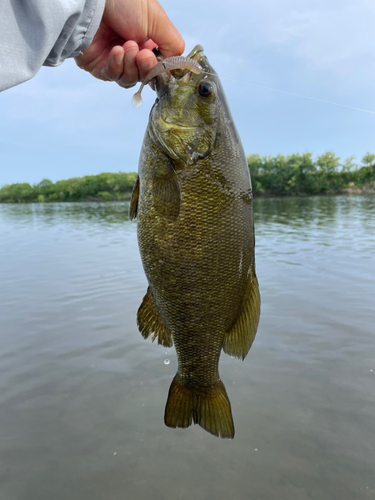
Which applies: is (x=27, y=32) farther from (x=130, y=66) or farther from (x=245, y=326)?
(x=245, y=326)

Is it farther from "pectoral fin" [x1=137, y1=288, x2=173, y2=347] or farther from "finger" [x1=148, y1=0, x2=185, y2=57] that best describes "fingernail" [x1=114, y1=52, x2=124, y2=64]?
"pectoral fin" [x1=137, y1=288, x2=173, y2=347]

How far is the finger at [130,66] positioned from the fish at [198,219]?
12.7 inches

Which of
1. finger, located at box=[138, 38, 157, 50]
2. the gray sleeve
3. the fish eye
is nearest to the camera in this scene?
the gray sleeve

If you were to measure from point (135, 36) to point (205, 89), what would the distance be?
78 cm

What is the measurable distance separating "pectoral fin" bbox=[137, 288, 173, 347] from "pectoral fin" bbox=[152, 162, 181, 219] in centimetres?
61

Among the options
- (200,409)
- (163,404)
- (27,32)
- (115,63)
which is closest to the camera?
(27,32)

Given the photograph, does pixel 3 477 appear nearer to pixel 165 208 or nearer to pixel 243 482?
pixel 243 482

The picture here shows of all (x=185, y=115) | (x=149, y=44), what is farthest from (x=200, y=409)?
(x=149, y=44)

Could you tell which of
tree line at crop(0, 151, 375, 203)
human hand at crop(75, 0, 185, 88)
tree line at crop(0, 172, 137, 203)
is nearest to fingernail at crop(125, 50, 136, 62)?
human hand at crop(75, 0, 185, 88)

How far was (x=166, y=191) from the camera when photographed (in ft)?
6.48

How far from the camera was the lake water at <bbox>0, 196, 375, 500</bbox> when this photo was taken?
12.4ft

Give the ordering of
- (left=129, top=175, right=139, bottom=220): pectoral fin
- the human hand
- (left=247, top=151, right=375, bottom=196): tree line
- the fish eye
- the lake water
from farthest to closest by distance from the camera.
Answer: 1. (left=247, top=151, right=375, bottom=196): tree line
2. the lake water
3. the human hand
4. (left=129, top=175, right=139, bottom=220): pectoral fin
5. the fish eye

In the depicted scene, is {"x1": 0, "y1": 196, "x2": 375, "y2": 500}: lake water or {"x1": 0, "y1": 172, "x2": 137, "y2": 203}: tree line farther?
{"x1": 0, "y1": 172, "x2": 137, "y2": 203}: tree line

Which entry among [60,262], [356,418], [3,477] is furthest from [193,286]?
[60,262]
